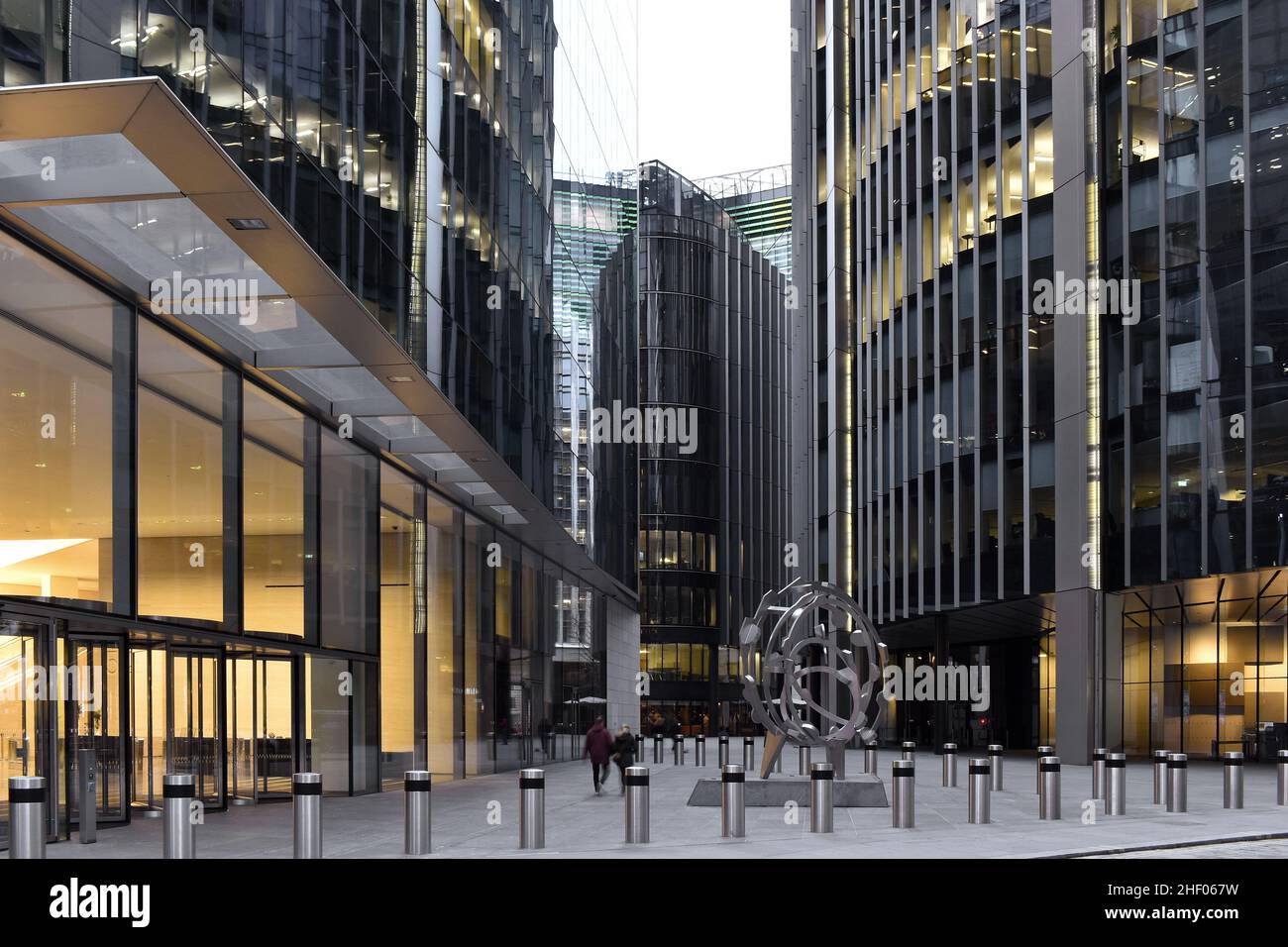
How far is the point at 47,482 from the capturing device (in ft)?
49.7

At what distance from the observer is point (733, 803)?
1634 cm

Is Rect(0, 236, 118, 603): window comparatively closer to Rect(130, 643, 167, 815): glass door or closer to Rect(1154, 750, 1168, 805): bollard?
Rect(130, 643, 167, 815): glass door

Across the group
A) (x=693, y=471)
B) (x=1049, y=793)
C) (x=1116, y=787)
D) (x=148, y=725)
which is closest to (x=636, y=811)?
(x=1049, y=793)

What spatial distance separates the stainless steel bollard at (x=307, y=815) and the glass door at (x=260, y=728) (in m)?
8.61

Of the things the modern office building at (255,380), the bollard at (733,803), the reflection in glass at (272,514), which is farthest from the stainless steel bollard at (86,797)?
the bollard at (733,803)

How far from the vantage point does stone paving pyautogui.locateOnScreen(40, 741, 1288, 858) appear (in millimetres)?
14492

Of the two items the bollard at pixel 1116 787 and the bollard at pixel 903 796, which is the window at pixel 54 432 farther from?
the bollard at pixel 1116 787

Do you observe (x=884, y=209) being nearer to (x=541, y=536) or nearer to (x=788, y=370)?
(x=541, y=536)

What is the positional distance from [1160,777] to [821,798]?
7.24m

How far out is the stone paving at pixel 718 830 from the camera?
1449 centimetres

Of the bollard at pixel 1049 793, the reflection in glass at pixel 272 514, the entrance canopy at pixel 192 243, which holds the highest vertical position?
the entrance canopy at pixel 192 243
